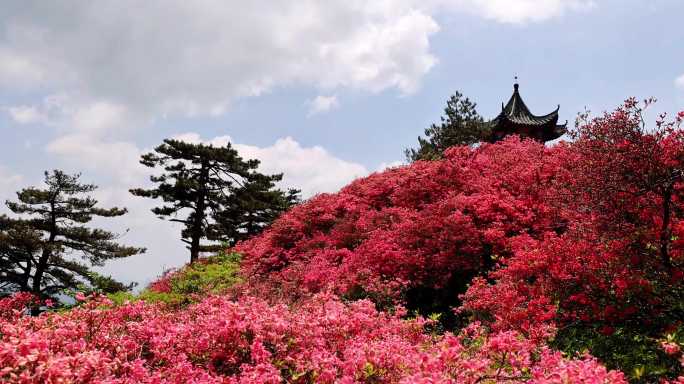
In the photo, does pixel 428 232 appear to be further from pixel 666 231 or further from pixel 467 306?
A: pixel 666 231

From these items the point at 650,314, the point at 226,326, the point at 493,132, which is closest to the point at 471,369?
A: the point at 226,326

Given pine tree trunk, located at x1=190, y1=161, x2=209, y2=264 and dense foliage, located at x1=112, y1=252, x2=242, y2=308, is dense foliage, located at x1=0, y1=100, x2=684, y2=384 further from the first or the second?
pine tree trunk, located at x1=190, y1=161, x2=209, y2=264

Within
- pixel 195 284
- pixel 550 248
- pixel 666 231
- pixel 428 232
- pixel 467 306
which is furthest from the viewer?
pixel 195 284

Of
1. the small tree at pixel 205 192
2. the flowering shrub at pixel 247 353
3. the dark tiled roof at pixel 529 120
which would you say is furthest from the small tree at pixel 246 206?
the flowering shrub at pixel 247 353

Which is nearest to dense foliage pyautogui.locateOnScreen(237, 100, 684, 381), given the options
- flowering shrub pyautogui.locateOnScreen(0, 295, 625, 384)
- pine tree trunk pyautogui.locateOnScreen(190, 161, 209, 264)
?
flowering shrub pyautogui.locateOnScreen(0, 295, 625, 384)

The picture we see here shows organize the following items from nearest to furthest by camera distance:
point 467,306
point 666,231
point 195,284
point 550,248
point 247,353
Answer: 1. point 247,353
2. point 666,231
3. point 550,248
4. point 467,306
5. point 195,284

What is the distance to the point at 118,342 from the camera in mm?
4449

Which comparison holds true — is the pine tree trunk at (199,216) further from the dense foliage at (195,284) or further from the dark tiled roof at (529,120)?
the dark tiled roof at (529,120)

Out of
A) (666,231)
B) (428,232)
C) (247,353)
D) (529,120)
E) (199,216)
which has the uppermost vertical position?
(529,120)

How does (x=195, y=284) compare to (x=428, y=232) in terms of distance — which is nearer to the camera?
(x=428, y=232)

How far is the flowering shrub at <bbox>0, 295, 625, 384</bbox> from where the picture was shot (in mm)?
3275

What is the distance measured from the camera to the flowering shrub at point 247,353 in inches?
129

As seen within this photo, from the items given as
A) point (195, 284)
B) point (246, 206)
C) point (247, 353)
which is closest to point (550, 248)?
point (247, 353)

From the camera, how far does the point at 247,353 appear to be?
4.59 meters
